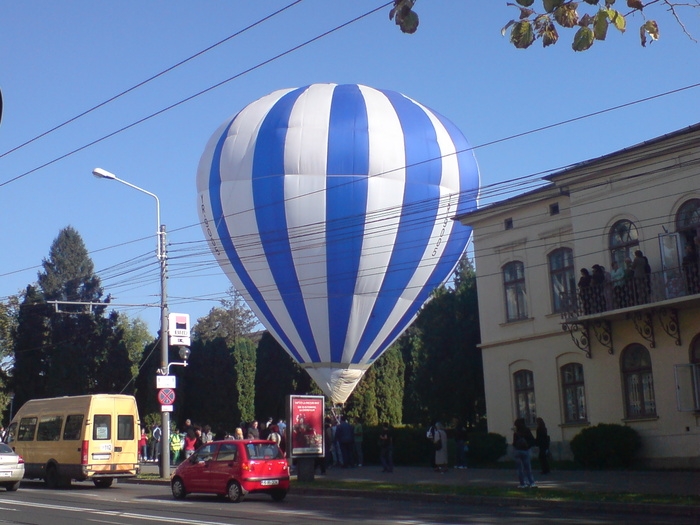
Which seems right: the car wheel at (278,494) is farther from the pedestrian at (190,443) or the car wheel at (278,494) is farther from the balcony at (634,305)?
the balcony at (634,305)

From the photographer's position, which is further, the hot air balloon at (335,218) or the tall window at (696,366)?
the hot air balloon at (335,218)

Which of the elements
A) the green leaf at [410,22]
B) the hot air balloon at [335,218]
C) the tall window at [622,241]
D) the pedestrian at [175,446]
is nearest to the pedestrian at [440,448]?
the tall window at [622,241]

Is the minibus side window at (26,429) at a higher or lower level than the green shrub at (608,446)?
higher

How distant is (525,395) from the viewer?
101ft

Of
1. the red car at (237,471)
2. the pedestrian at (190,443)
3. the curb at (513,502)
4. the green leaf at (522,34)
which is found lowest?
the curb at (513,502)

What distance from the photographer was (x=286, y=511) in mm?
17672

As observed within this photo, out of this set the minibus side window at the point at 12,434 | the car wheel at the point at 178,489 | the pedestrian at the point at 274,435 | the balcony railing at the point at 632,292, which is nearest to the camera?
the car wheel at the point at 178,489

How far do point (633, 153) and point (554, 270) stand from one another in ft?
17.7

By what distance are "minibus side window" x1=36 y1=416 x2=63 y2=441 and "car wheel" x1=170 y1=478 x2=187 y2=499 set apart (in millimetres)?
6545

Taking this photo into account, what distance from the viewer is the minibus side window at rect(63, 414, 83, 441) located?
83.8 feet

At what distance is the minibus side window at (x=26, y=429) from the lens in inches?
1080

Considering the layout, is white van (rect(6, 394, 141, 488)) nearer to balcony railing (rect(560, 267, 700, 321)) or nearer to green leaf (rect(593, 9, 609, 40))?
balcony railing (rect(560, 267, 700, 321))

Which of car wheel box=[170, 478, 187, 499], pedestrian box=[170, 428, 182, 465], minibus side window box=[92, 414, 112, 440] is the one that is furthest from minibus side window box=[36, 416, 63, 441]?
pedestrian box=[170, 428, 182, 465]

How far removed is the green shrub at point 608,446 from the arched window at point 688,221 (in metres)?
5.63
